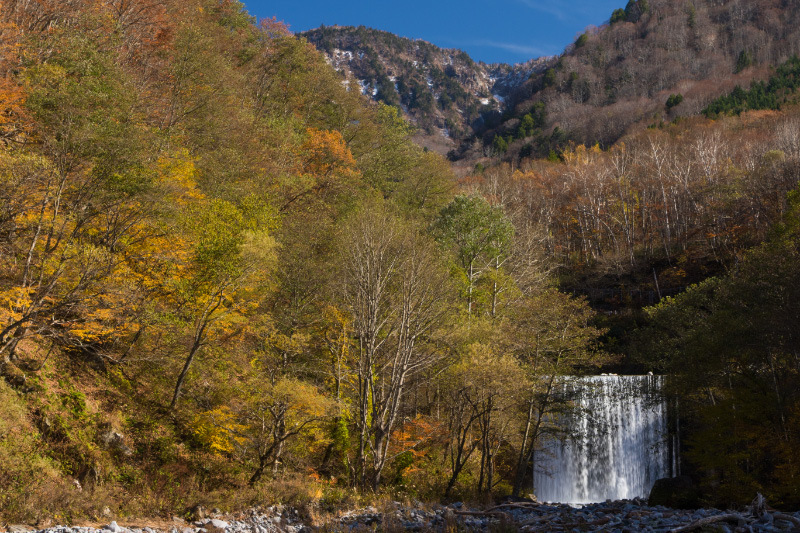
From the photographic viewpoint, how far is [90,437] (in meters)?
14.4

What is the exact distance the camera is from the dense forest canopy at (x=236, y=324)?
13641 mm

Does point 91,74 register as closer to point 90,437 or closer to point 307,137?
point 90,437

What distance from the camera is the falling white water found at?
83.7 ft

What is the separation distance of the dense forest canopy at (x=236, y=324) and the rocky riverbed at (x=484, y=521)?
148cm

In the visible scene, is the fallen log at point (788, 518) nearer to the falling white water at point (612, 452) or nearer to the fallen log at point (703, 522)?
the fallen log at point (703, 522)

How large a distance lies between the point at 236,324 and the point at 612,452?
2026cm

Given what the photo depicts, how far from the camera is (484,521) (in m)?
11.1

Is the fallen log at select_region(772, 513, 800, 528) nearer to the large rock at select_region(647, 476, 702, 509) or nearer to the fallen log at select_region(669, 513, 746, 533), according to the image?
the fallen log at select_region(669, 513, 746, 533)

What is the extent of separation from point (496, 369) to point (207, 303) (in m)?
9.93

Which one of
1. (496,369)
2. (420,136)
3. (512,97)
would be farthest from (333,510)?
(420,136)

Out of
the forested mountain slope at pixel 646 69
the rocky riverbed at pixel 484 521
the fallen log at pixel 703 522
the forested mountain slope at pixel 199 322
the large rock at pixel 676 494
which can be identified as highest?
the forested mountain slope at pixel 646 69

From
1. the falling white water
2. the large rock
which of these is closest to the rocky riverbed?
the large rock

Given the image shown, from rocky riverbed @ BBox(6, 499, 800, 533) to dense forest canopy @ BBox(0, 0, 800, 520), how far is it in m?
1.48

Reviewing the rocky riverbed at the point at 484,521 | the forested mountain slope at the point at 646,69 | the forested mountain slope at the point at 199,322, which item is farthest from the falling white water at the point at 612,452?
the forested mountain slope at the point at 646,69
